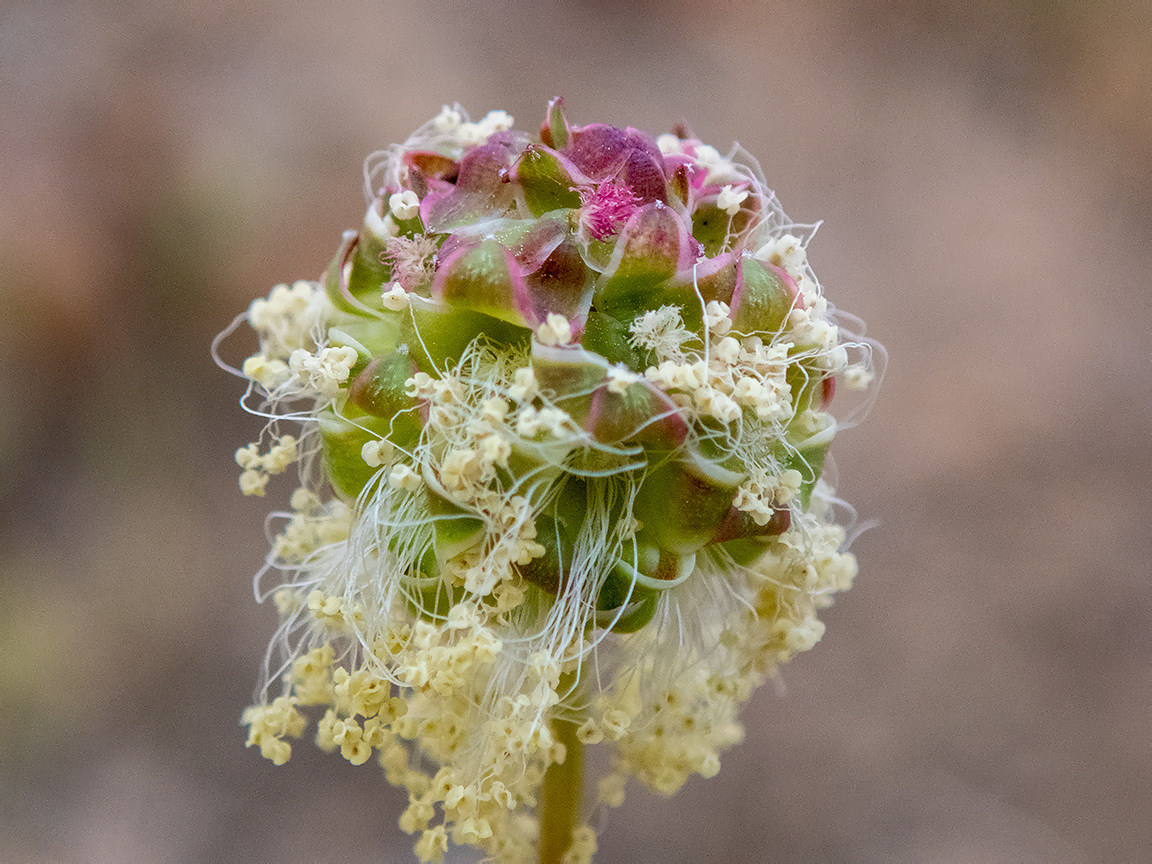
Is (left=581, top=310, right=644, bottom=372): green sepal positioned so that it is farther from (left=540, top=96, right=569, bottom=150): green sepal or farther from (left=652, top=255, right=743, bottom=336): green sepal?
(left=540, top=96, right=569, bottom=150): green sepal

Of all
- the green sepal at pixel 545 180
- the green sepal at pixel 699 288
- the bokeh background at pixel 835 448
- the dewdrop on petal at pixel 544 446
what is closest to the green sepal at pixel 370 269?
the dewdrop on petal at pixel 544 446

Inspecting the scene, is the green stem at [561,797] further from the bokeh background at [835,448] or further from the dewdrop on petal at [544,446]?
the bokeh background at [835,448]

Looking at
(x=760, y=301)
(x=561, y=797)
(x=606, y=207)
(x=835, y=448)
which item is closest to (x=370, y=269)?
(x=606, y=207)

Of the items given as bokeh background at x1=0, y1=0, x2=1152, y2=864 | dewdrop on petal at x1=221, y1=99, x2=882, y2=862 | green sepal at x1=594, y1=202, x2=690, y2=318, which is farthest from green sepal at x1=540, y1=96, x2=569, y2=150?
bokeh background at x1=0, y1=0, x2=1152, y2=864

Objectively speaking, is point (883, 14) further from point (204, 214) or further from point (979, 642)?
point (204, 214)

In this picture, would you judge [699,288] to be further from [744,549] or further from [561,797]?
[561,797]

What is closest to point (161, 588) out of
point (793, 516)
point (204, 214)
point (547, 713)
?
point (204, 214)
